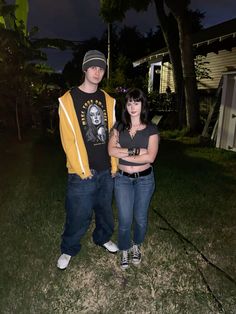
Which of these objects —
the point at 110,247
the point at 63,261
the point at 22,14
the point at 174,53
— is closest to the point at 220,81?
the point at 174,53

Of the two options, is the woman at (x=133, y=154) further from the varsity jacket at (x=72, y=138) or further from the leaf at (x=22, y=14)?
the leaf at (x=22, y=14)

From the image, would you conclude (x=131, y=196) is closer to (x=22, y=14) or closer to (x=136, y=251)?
(x=136, y=251)

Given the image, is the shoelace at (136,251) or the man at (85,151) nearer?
the man at (85,151)

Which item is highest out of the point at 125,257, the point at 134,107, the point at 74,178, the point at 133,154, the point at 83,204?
the point at 134,107

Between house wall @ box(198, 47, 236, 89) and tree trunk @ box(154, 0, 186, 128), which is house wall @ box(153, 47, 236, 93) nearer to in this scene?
house wall @ box(198, 47, 236, 89)

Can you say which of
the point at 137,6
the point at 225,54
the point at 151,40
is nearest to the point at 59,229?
the point at 137,6

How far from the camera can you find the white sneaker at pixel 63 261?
139 inches

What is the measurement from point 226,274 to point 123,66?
27689 mm

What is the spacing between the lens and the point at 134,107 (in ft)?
10.3

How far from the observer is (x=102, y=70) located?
319 cm

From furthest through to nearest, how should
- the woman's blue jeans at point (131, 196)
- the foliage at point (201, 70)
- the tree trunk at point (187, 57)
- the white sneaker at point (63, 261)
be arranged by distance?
the foliage at point (201, 70) → the tree trunk at point (187, 57) → the white sneaker at point (63, 261) → the woman's blue jeans at point (131, 196)

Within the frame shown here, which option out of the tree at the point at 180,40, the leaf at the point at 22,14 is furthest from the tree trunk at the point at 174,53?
the leaf at the point at 22,14

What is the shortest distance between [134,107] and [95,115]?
386 mm

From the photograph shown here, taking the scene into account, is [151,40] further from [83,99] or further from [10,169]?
[83,99]
